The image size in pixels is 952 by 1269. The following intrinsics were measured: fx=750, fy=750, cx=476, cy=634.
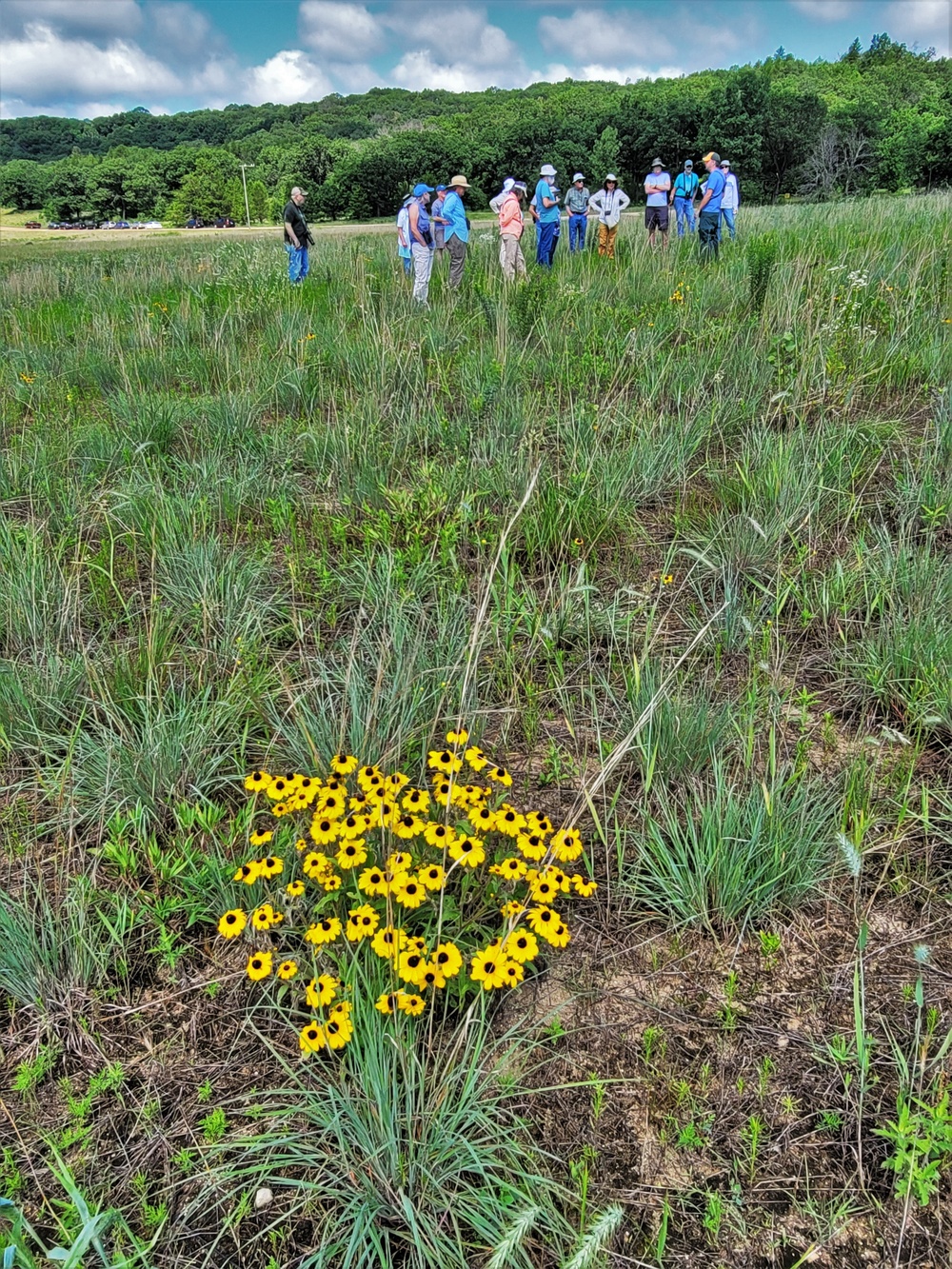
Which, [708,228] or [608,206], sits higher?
[608,206]

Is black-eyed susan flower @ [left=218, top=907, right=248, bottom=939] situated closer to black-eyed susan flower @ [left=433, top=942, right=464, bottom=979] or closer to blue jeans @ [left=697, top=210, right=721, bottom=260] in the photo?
black-eyed susan flower @ [left=433, top=942, right=464, bottom=979]

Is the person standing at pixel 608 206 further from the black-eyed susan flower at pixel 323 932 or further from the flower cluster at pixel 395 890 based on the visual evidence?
the black-eyed susan flower at pixel 323 932

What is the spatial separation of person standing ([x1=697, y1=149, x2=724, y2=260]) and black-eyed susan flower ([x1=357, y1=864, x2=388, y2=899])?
8982 millimetres

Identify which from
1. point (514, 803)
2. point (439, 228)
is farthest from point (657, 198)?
point (514, 803)

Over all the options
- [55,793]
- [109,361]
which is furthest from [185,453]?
[55,793]

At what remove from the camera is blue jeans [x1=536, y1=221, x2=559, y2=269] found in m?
10.1

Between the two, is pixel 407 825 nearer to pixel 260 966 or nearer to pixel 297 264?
pixel 260 966

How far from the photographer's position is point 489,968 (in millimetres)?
1445

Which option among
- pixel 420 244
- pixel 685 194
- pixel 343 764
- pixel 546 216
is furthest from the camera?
pixel 685 194

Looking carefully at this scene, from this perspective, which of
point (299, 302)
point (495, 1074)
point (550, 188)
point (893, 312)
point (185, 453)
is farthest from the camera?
point (550, 188)

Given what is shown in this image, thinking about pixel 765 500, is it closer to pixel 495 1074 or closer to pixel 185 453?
pixel 495 1074

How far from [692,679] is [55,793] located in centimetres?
187

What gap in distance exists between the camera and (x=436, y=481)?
129 inches

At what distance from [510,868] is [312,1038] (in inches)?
20.4
